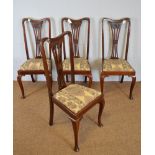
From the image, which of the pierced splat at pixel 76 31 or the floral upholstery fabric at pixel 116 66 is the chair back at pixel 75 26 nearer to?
the pierced splat at pixel 76 31

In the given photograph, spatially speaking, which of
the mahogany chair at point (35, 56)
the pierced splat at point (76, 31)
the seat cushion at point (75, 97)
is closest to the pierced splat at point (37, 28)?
the mahogany chair at point (35, 56)

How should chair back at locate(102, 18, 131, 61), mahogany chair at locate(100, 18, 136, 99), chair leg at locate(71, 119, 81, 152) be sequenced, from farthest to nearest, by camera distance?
chair back at locate(102, 18, 131, 61) → mahogany chair at locate(100, 18, 136, 99) → chair leg at locate(71, 119, 81, 152)

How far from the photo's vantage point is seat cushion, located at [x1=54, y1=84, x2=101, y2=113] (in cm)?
192

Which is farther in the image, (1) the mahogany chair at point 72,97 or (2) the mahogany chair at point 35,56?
(2) the mahogany chair at point 35,56

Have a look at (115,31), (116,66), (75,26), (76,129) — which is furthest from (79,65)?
(76,129)

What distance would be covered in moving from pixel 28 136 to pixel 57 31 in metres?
1.49

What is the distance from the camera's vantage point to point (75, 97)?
6.54ft

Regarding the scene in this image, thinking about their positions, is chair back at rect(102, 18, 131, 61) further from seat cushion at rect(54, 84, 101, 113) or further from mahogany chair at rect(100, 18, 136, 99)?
seat cushion at rect(54, 84, 101, 113)

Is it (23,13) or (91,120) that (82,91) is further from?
(23,13)

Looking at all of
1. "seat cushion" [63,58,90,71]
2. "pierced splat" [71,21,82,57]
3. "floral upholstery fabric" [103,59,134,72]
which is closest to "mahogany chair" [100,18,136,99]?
"floral upholstery fabric" [103,59,134,72]

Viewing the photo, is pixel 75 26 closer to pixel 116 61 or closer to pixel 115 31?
pixel 115 31

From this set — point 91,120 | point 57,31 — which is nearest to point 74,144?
point 91,120

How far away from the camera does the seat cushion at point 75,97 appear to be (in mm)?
1921

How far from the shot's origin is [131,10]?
9.61 feet
